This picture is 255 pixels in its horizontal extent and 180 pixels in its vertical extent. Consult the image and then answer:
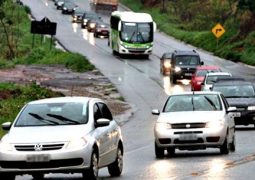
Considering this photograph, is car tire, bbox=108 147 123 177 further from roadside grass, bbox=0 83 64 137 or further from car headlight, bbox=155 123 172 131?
roadside grass, bbox=0 83 64 137

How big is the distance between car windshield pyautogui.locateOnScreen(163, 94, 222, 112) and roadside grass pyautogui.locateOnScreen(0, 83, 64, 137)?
11758 millimetres

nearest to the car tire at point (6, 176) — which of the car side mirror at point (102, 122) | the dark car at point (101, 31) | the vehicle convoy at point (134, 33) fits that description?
the car side mirror at point (102, 122)

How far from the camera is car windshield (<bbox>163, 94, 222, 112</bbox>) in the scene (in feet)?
78.4

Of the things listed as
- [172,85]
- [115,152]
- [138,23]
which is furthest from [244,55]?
[115,152]

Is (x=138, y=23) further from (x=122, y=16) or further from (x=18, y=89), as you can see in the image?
(x=18, y=89)

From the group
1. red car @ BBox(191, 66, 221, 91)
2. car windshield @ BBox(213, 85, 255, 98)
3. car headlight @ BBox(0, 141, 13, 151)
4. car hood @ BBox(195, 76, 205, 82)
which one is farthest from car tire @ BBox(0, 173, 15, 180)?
car hood @ BBox(195, 76, 205, 82)

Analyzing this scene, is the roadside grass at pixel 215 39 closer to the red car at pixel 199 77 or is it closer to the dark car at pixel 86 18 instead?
the dark car at pixel 86 18

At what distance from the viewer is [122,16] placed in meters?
77.4

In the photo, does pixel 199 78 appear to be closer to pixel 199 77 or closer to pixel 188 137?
pixel 199 77

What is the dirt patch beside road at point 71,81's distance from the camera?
50.6m

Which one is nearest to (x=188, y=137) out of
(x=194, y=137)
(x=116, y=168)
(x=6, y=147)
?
(x=194, y=137)

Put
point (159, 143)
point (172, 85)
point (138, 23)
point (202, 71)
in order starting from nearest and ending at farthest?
point (159, 143)
point (202, 71)
point (172, 85)
point (138, 23)

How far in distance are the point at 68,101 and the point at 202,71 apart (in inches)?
1491

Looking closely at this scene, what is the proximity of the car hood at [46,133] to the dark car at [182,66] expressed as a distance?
148 ft
